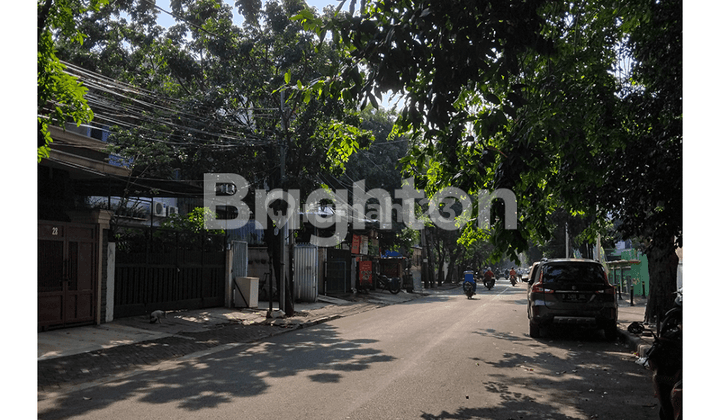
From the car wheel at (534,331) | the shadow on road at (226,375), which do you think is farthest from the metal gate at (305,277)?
the car wheel at (534,331)

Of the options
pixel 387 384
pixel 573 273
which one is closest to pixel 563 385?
pixel 387 384

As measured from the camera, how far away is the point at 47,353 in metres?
10.4

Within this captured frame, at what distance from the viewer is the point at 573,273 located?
13.4 meters

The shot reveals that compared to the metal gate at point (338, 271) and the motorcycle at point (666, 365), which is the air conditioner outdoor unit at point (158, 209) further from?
the motorcycle at point (666, 365)

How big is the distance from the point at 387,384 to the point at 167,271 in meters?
11.1

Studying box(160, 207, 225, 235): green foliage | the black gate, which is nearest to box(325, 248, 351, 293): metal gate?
the black gate

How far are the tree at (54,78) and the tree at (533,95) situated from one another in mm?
3973

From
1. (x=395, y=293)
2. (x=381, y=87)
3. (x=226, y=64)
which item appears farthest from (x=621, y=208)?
(x=395, y=293)

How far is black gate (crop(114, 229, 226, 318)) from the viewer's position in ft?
51.5

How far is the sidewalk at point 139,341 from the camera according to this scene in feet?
30.3

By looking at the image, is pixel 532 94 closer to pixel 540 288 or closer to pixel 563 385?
pixel 563 385

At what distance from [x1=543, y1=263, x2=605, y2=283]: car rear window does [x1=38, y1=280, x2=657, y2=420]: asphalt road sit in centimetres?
138

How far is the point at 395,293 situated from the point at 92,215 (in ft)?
75.6

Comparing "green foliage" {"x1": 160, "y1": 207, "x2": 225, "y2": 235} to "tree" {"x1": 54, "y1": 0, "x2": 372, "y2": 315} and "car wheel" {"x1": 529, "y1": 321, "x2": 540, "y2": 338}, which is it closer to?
"tree" {"x1": 54, "y1": 0, "x2": 372, "y2": 315}
